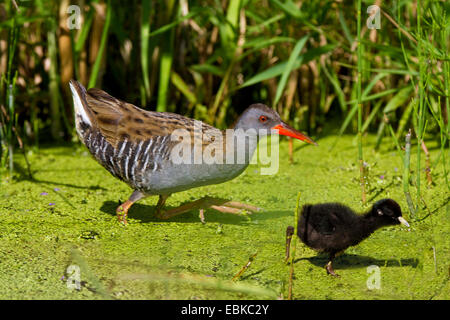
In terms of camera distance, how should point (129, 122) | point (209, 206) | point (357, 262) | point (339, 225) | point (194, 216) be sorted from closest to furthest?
point (339, 225)
point (357, 262)
point (129, 122)
point (209, 206)
point (194, 216)

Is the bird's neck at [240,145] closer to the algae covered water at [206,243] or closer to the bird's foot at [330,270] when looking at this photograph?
the algae covered water at [206,243]

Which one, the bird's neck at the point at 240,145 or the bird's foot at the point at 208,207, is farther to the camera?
the bird's foot at the point at 208,207

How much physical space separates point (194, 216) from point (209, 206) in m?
0.19

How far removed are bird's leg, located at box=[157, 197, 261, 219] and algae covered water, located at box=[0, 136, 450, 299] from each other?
0.20ft

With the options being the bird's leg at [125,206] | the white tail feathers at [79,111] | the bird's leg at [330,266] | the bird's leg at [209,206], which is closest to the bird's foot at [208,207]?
the bird's leg at [209,206]

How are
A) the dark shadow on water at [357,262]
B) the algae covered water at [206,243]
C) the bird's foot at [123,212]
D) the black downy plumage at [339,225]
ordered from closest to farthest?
the algae covered water at [206,243] → the black downy plumage at [339,225] → the dark shadow on water at [357,262] → the bird's foot at [123,212]

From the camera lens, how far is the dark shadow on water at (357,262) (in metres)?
2.98

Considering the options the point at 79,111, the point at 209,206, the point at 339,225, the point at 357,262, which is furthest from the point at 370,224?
the point at 79,111

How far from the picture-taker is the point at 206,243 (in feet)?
10.7

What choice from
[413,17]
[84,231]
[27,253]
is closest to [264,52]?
[413,17]

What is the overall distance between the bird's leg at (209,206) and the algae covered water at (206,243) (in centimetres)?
6

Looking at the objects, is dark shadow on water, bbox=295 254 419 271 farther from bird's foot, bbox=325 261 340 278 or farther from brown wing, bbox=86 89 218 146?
brown wing, bbox=86 89 218 146

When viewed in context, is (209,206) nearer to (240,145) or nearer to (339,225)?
(240,145)

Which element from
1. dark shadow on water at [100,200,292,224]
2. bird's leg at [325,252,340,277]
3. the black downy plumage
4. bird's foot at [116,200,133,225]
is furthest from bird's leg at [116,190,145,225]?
bird's leg at [325,252,340,277]
